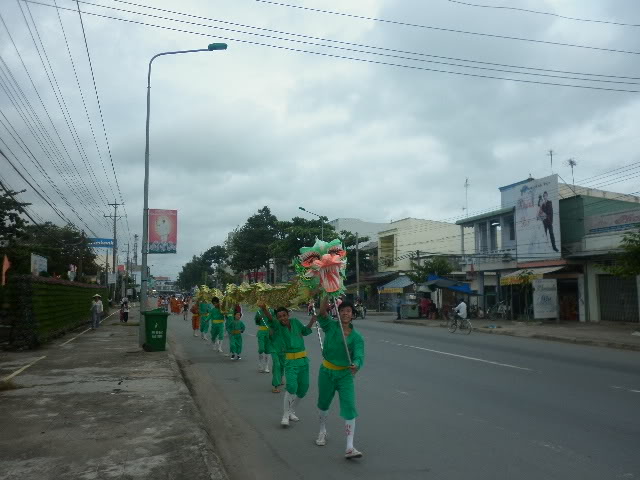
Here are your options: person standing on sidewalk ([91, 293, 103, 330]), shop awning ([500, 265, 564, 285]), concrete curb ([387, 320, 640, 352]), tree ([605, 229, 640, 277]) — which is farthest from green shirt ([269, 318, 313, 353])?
shop awning ([500, 265, 564, 285])

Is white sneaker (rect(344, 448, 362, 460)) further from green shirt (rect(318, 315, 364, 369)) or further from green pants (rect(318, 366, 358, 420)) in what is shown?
green shirt (rect(318, 315, 364, 369))

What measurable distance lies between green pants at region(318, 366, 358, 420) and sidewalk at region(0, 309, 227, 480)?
1315mm

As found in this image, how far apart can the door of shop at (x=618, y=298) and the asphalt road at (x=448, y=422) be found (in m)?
14.0

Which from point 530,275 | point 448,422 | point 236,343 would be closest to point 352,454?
point 448,422

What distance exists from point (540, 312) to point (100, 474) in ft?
85.9

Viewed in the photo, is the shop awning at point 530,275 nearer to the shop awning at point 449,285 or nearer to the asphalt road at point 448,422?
the shop awning at point 449,285

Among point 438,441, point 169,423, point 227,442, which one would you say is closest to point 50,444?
point 169,423

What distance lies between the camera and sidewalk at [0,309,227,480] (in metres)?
5.15

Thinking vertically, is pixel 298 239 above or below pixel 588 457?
above

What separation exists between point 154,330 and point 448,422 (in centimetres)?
1043

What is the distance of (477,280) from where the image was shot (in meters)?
36.8

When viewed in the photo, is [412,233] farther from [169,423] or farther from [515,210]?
[169,423]

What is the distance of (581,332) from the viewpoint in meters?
22.4

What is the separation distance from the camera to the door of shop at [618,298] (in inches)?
1007
